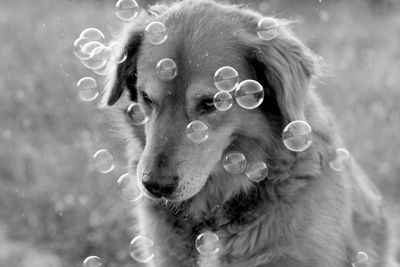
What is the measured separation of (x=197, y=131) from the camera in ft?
11.1

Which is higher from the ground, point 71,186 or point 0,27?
point 71,186

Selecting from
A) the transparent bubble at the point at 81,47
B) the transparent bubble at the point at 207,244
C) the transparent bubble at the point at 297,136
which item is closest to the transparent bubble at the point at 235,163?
the transparent bubble at the point at 297,136

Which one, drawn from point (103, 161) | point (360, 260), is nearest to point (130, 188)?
point (103, 161)

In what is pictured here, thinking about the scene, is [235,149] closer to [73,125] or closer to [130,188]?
[130,188]

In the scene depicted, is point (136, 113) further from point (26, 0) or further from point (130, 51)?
point (26, 0)

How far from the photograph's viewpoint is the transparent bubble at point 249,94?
3.45 m

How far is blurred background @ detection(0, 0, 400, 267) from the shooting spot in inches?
216

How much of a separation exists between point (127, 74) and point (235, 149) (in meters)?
0.74

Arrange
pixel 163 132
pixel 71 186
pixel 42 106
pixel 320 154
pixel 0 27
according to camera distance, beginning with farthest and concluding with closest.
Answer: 1. pixel 0 27
2. pixel 42 106
3. pixel 71 186
4. pixel 320 154
5. pixel 163 132

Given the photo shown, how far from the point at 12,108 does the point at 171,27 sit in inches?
153

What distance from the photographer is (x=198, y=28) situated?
3615mm

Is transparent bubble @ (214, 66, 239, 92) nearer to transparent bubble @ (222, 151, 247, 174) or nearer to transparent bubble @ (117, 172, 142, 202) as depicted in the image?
transparent bubble @ (222, 151, 247, 174)

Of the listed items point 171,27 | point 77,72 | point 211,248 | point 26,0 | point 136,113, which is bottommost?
point 26,0

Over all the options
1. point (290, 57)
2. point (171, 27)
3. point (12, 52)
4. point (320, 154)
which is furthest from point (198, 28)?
point (12, 52)
